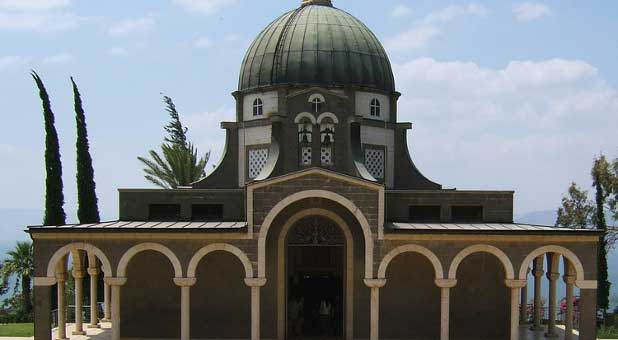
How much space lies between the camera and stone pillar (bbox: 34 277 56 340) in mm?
27562

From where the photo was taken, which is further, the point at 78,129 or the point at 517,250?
the point at 78,129

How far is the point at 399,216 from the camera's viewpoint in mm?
31344

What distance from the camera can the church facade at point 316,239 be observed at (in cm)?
2823

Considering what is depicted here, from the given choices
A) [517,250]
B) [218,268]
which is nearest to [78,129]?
[218,268]

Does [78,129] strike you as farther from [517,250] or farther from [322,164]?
[517,250]

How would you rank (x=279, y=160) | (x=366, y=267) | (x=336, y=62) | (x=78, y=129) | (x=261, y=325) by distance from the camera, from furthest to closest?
(x=78, y=129) < (x=336, y=62) < (x=279, y=160) < (x=261, y=325) < (x=366, y=267)

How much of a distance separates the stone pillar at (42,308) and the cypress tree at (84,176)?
45.8 feet

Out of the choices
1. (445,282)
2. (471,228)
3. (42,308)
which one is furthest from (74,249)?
(471,228)

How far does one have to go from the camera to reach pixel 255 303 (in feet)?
92.6

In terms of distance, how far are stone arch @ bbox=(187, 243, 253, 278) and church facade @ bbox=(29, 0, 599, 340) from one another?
0.04 m

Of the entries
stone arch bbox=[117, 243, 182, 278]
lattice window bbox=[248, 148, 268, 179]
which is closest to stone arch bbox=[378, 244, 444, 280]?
stone arch bbox=[117, 243, 182, 278]

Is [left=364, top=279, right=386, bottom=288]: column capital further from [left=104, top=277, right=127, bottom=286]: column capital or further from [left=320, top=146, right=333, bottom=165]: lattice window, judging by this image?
[left=104, top=277, right=127, bottom=286]: column capital

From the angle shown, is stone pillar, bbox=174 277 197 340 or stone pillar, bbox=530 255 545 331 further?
stone pillar, bbox=530 255 545 331

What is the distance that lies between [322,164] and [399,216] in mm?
4277
